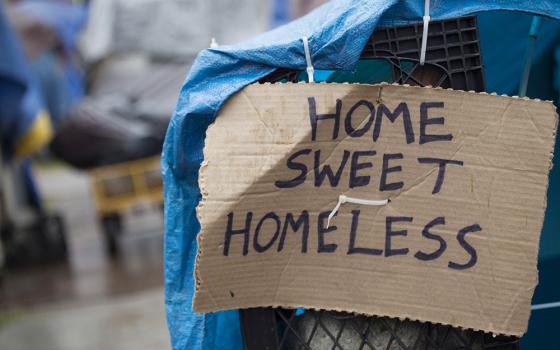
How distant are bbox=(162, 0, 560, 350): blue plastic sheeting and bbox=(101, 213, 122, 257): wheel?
5.86 m

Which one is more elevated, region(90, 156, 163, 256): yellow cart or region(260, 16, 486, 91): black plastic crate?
region(260, 16, 486, 91): black plastic crate

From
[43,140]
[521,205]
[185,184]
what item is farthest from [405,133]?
[43,140]

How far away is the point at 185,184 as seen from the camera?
97.7 inches

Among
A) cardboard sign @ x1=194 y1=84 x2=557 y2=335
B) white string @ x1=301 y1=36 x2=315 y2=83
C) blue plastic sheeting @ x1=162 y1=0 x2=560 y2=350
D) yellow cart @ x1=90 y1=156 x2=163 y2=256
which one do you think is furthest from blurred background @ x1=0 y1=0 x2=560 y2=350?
white string @ x1=301 y1=36 x2=315 y2=83

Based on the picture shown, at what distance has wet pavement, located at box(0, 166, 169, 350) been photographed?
584 centimetres

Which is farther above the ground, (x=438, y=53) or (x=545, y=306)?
(x=438, y=53)

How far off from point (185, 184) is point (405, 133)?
2.11ft

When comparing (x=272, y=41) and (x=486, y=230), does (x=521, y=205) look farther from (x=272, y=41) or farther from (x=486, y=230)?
(x=272, y=41)

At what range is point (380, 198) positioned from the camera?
2201 mm

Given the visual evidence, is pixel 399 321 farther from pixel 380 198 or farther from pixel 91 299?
pixel 91 299

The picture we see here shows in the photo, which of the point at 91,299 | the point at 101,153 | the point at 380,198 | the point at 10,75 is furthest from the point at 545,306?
the point at 101,153

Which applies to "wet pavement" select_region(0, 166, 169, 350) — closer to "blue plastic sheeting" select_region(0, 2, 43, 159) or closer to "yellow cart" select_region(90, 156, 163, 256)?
"yellow cart" select_region(90, 156, 163, 256)

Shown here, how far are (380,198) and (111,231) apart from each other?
6.54 m

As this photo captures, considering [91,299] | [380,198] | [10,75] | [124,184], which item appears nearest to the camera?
[380,198]
